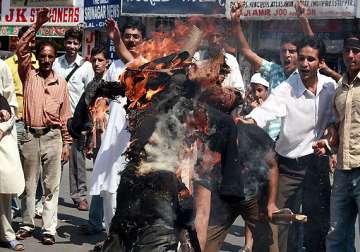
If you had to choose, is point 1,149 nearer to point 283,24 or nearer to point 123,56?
point 123,56

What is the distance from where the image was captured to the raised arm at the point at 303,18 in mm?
5238

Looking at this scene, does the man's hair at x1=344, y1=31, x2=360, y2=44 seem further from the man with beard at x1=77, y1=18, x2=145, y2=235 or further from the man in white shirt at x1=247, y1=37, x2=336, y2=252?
the man with beard at x1=77, y1=18, x2=145, y2=235

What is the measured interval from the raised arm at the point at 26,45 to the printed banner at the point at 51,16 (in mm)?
12875

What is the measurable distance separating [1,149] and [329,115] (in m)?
2.82

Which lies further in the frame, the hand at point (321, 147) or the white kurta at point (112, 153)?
the white kurta at point (112, 153)

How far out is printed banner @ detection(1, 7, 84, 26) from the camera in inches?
784

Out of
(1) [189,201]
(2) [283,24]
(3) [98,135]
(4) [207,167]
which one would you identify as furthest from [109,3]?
(1) [189,201]

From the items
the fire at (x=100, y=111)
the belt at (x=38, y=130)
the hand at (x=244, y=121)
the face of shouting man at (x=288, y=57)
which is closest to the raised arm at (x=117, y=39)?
the fire at (x=100, y=111)

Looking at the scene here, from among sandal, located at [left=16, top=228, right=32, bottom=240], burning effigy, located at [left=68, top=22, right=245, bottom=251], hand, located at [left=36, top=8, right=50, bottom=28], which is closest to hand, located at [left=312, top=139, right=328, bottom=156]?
burning effigy, located at [left=68, top=22, right=245, bottom=251]

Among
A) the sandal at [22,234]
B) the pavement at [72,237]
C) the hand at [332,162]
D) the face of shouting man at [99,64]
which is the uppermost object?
the face of shouting man at [99,64]

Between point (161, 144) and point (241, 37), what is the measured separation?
5.00 feet

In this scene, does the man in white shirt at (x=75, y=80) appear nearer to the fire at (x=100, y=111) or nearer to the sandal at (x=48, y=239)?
the sandal at (x=48, y=239)

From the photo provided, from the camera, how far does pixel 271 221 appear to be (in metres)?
5.29

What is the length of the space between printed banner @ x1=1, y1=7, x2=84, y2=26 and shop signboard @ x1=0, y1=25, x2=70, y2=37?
0.53 feet
